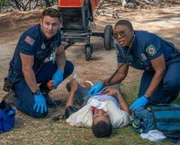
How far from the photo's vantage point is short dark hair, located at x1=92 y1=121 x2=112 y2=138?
351 centimetres

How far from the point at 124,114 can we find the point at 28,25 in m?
6.48

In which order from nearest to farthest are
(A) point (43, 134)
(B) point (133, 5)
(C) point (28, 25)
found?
(A) point (43, 134) < (C) point (28, 25) < (B) point (133, 5)

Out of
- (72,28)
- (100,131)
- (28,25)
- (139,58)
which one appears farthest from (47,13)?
(28,25)

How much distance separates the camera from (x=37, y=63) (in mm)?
4281

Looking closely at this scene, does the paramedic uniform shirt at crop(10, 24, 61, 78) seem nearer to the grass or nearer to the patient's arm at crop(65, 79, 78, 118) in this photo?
the patient's arm at crop(65, 79, 78, 118)

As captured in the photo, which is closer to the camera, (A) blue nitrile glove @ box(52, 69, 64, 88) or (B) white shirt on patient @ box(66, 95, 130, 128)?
(B) white shirt on patient @ box(66, 95, 130, 128)

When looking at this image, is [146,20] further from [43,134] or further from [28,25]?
[43,134]

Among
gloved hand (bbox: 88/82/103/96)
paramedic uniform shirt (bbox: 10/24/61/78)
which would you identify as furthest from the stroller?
gloved hand (bbox: 88/82/103/96)

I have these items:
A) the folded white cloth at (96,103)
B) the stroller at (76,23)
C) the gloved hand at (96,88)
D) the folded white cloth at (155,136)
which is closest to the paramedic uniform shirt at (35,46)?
the gloved hand at (96,88)

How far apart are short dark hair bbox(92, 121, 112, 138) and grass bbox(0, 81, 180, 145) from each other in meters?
0.06

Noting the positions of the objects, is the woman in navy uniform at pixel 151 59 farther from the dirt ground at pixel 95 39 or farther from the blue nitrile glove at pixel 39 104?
the dirt ground at pixel 95 39

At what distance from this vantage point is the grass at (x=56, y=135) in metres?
3.59

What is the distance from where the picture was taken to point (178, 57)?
4105 mm

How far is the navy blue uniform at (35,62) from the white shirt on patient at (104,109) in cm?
42
